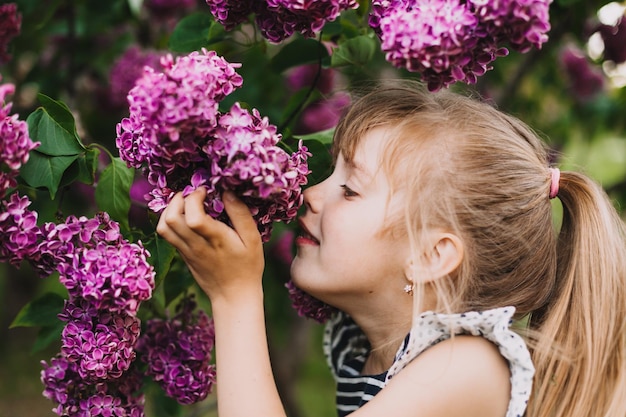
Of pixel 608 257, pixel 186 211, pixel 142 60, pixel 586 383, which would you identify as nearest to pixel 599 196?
pixel 608 257

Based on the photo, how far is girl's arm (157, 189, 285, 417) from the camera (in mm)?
1433

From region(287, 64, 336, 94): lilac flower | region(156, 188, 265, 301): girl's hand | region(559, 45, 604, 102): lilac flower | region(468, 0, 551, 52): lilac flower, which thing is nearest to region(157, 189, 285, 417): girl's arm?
region(156, 188, 265, 301): girl's hand

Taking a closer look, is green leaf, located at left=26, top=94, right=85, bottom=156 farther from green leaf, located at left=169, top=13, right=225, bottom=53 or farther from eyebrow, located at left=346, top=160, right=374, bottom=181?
eyebrow, located at left=346, top=160, right=374, bottom=181

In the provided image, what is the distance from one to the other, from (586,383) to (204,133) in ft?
3.43

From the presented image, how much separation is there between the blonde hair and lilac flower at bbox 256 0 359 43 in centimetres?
35

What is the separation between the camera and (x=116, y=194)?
5.08 feet

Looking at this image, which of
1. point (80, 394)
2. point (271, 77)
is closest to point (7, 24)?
point (271, 77)

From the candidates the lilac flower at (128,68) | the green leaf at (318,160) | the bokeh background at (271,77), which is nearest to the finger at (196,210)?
the bokeh background at (271,77)

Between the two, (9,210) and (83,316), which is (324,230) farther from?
(9,210)

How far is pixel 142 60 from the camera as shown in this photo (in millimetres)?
2855

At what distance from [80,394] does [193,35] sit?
2.91 feet

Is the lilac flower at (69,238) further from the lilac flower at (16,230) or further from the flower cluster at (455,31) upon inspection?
the flower cluster at (455,31)

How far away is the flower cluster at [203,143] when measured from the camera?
1232mm

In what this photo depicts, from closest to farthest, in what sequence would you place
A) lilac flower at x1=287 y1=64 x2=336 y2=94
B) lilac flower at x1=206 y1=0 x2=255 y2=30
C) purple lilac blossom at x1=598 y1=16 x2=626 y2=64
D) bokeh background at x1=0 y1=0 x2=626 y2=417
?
lilac flower at x1=206 y1=0 x2=255 y2=30 < bokeh background at x1=0 y1=0 x2=626 y2=417 < purple lilac blossom at x1=598 y1=16 x2=626 y2=64 < lilac flower at x1=287 y1=64 x2=336 y2=94
